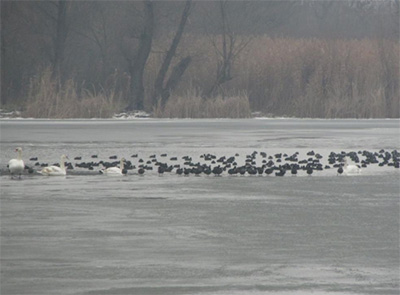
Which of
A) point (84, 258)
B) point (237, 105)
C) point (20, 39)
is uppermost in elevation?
point (20, 39)

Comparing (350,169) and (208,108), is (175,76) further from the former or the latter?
(350,169)

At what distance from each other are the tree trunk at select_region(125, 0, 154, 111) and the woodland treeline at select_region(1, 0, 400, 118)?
35 mm

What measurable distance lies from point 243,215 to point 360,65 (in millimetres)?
23853

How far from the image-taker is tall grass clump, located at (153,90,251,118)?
31.1 metres

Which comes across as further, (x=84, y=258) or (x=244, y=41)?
(x=244, y=41)

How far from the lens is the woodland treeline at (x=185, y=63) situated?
31.3m

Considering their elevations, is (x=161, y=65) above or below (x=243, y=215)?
above

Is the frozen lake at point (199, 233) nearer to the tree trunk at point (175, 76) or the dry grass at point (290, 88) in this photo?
the dry grass at point (290, 88)

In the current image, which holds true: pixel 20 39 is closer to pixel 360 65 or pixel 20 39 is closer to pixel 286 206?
pixel 360 65

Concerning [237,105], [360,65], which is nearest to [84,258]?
[237,105]

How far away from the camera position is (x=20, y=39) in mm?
37656

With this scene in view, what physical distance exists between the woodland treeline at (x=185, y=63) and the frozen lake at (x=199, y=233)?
15.3m

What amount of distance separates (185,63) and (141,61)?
1.53m

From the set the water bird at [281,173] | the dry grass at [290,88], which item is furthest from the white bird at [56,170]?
the dry grass at [290,88]
